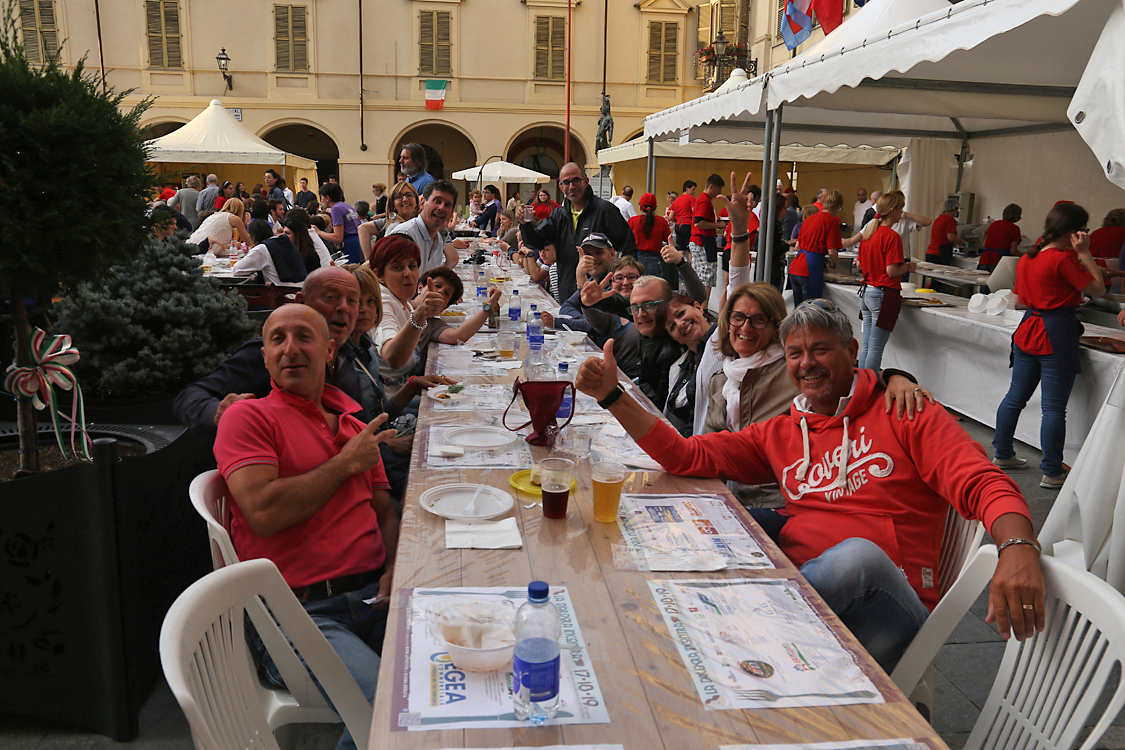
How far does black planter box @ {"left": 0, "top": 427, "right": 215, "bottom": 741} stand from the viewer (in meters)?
1.96

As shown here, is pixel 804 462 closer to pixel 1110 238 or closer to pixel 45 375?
pixel 45 375

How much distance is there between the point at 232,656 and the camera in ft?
4.74

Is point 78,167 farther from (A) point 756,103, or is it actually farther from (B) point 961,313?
(B) point 961,313

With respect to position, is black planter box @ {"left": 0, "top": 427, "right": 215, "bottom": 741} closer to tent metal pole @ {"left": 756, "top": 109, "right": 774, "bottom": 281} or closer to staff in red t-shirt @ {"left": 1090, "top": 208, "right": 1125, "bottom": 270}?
tent metal pole @ {"left": 756, "top": 109, "right": 774, "bottom": 281}

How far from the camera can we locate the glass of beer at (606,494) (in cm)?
184

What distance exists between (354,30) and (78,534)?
22.6 metres

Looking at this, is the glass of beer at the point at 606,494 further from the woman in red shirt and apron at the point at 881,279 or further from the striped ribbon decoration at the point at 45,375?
the woman in red shirt and apron at the point at 881,279

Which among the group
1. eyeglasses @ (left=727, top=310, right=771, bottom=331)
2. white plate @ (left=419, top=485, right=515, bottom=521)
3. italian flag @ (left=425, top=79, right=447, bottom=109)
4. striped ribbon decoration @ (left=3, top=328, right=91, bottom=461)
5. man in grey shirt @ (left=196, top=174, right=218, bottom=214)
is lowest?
white plate @ (left=419, top=485, right=515, bottom=521)

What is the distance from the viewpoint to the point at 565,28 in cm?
2241

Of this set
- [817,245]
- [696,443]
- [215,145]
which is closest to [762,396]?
[696,443]

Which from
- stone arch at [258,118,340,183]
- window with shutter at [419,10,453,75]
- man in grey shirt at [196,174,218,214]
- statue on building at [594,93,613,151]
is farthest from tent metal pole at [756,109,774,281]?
stone arch at [258,118,340,183]

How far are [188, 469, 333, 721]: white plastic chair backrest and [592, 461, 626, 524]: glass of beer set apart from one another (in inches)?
29.0

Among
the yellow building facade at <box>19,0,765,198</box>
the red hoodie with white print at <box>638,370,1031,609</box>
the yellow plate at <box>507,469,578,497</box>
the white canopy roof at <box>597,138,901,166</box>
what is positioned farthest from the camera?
the yellow building facade at <box>19,0,765,198</box>

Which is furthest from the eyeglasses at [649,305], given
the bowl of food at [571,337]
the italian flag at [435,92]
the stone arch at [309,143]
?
the stone arch at [309,143]
